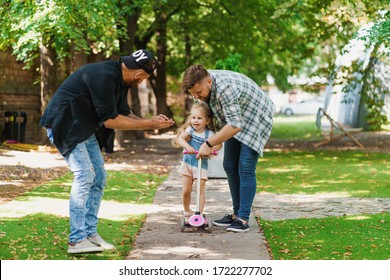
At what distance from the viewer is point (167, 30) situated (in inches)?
1040

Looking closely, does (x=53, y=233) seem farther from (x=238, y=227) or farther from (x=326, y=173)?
(x=326, y=173)

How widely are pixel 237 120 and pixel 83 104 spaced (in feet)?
5.27

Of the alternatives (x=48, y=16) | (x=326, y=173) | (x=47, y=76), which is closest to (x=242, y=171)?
(x=48, y=16)

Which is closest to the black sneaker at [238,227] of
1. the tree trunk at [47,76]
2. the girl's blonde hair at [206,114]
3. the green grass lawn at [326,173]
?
the girl's blonde hair at [206,114]

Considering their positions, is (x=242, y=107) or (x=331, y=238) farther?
(x=242, y=107)

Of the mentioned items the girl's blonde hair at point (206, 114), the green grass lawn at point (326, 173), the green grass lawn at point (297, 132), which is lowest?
the green grass lawn at point (297, 132)

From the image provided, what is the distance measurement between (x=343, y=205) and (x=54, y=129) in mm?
4862

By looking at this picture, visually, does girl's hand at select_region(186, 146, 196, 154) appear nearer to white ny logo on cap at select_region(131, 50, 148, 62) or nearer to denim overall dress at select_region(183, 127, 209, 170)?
denim overall dress at select_region(183, 127, 209, 170)

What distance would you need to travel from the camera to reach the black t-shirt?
19.2ft

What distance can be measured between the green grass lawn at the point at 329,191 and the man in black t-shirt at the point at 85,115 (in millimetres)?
1759

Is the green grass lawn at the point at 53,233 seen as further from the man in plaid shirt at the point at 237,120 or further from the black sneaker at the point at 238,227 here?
the man in plaid shirt at the point at 237,120

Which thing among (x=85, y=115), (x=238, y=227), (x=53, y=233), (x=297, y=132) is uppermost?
(x=85, y=115)

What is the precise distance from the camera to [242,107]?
23.6 ft

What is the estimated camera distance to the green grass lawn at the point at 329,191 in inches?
257
